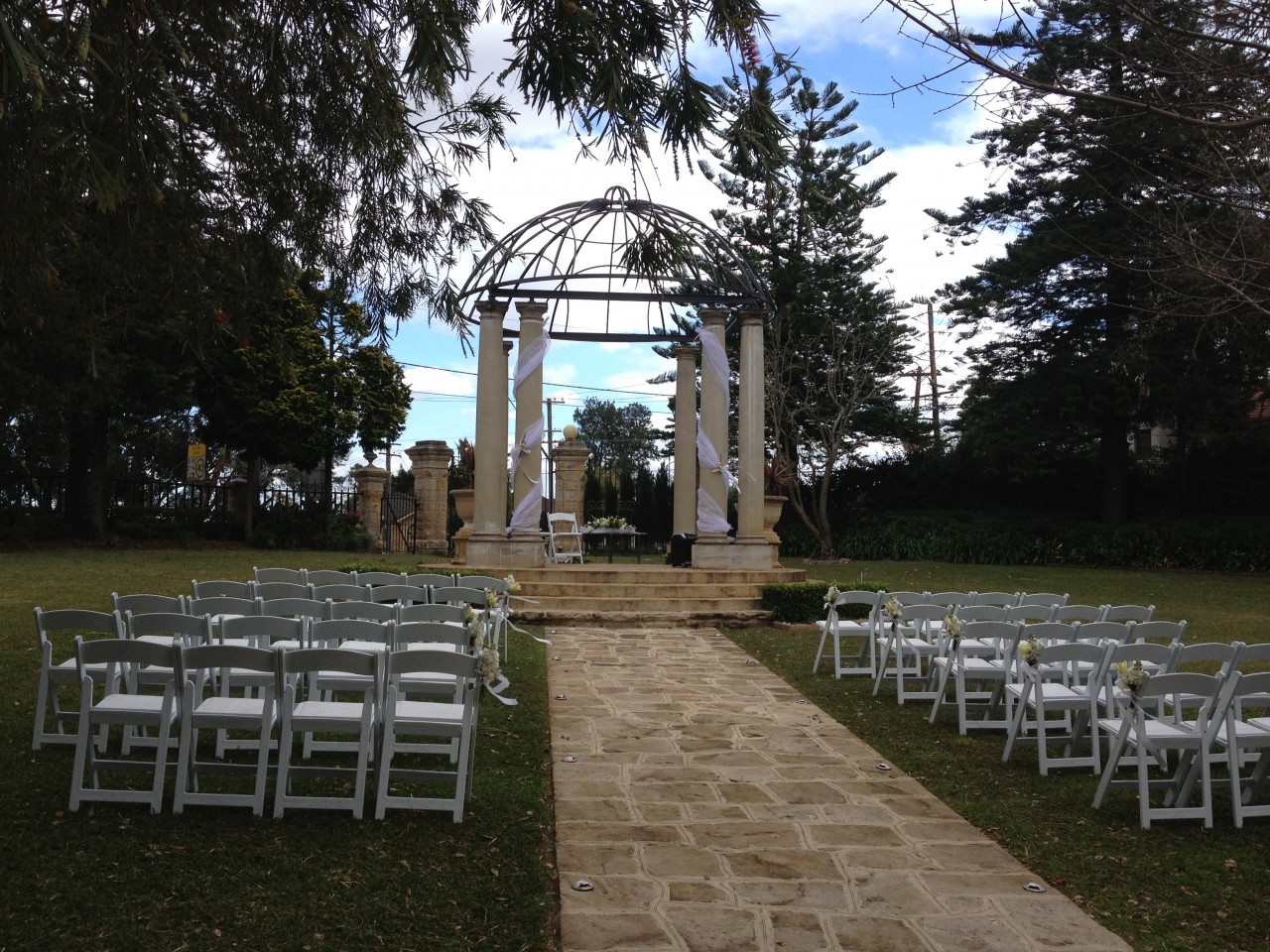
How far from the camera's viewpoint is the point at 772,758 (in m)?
5.65


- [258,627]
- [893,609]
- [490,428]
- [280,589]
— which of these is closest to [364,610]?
[258,627]

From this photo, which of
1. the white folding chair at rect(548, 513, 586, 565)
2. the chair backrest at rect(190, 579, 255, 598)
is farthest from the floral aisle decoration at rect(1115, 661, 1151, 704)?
the white folding chair at rect(548, 513, 586, 565)

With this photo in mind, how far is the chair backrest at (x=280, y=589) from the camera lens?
7348 millimetres

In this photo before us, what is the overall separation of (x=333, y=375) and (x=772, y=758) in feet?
60.5

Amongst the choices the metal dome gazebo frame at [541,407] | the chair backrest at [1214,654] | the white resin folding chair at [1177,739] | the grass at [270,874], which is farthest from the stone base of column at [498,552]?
the white resin folding chair at [1177,739]

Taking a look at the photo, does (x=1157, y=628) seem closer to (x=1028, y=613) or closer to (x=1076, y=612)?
(x=1028, y=613)

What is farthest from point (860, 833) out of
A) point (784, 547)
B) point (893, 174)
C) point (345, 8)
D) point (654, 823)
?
point (893, 174)

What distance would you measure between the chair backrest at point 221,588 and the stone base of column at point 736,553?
24.1 feet

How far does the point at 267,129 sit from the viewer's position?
5.72m

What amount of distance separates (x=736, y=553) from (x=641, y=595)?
1764 millimetres

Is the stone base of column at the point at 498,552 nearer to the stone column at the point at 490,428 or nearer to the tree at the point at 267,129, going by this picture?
the stone column at the point at 490,428

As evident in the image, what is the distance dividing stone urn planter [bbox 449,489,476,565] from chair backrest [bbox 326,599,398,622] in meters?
8.34

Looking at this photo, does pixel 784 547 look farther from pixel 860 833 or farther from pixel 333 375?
pixel 860 833

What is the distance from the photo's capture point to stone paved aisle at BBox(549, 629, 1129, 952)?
3.30m
